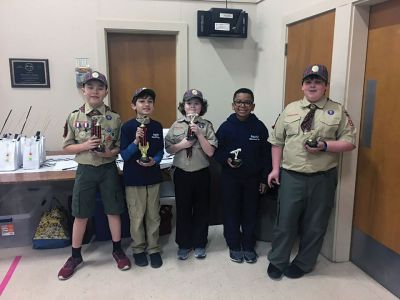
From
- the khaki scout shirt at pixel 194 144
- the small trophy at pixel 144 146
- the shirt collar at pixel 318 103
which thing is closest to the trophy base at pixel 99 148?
the small trophy at pixel 144 146

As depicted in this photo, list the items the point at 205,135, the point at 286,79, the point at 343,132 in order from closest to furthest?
the point at 343,132
the point at 205,135
the point at 286,79

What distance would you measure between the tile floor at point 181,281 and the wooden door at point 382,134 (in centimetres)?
38

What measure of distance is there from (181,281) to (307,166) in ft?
3.72

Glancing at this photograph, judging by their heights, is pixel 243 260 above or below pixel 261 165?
below

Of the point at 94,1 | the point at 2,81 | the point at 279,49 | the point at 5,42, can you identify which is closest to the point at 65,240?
the point at 2,81

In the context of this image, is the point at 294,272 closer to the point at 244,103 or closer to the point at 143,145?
the point at 244,103

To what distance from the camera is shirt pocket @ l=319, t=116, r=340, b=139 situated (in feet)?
6.82

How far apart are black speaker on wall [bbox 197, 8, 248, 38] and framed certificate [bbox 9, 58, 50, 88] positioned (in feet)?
5.16

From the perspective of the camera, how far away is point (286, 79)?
2998 millimetres

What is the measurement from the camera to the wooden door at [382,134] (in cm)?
203

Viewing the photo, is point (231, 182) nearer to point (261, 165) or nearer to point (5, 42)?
point (261, 165)

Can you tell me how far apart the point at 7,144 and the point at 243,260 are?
6.77 feet

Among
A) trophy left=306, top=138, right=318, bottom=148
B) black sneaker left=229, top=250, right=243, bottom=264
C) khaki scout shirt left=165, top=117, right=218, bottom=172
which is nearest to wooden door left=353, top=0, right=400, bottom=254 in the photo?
trophy left=306, top=138, right=318, bottom=148

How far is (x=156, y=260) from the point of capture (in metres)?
2.41
